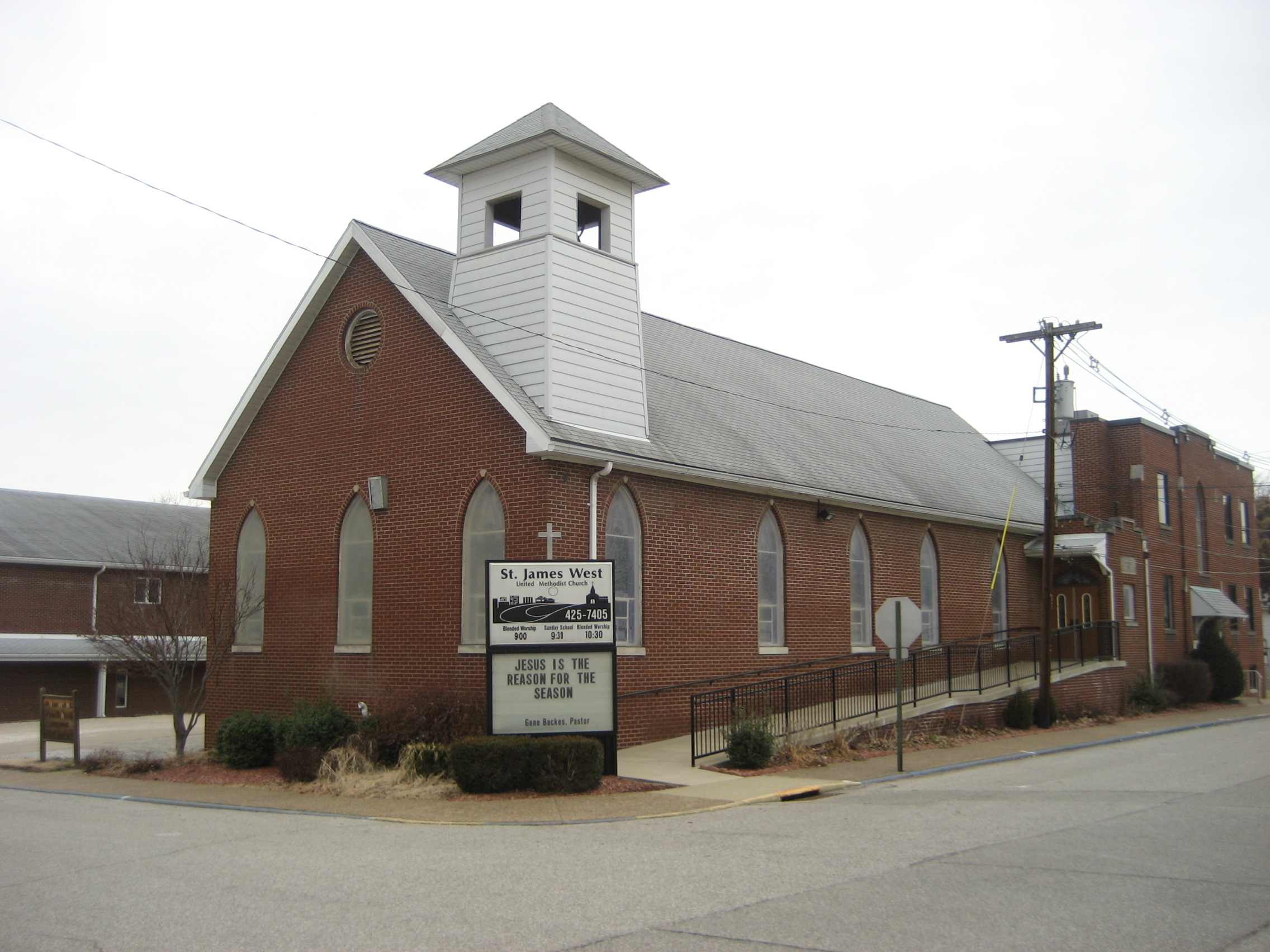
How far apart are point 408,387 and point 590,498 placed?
4.25 m

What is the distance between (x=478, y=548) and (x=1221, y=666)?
84.8 feet

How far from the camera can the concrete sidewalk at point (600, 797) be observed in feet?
45.0

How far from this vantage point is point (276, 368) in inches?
904

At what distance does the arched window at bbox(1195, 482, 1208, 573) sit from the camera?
124ft

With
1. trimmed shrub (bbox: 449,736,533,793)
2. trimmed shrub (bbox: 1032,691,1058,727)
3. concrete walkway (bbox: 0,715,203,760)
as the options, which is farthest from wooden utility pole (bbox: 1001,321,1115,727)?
concrete walkway (bbox: 0,715,203,760)

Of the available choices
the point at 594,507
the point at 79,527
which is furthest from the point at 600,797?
the point at 79,527

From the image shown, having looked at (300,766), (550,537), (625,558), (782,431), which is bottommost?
(300,766)

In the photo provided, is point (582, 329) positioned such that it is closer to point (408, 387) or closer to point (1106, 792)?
point (408, 387)

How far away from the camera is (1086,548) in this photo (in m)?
30.4

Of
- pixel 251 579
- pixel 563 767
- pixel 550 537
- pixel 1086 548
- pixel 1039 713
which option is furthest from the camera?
pixel 1086 548

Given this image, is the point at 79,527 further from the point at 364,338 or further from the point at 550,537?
the point at 550,537

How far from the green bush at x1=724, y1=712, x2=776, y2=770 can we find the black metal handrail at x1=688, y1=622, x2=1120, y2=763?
1.38 ft

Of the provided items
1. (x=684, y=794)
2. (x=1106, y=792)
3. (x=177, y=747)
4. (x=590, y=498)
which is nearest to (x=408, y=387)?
(x=590, y=498)

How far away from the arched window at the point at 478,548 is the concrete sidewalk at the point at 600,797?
321 centimetres
